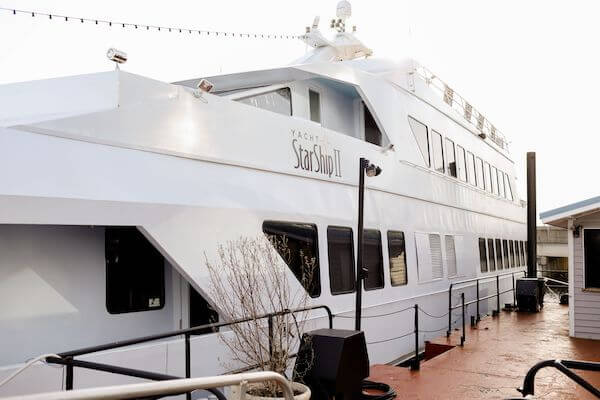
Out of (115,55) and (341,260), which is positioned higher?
(115,55)

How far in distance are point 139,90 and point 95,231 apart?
1481mm

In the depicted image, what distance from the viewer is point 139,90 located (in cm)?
548

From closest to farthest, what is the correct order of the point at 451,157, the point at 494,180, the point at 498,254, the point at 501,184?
the point at 451,157 → the point at 498,254 → the point at 494,180 → the point at 501,184

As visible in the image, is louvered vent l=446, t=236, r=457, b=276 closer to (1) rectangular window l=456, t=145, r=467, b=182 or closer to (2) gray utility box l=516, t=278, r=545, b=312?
(1) rectangular window l=456, t=145, r=467, b=182

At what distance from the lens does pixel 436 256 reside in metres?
11.2

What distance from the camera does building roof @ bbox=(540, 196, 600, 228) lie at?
9094 mm

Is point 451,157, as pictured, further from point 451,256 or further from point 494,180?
point 494,180

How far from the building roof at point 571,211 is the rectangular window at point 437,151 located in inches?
111

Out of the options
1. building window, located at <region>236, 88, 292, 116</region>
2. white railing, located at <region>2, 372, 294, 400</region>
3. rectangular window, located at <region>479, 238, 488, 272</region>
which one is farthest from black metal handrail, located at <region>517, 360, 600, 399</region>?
rectangular window, located at <region>479, 238, 488, 272</region>

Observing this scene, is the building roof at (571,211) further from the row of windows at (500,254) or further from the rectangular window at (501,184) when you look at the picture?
the rectangular window at (501,184)

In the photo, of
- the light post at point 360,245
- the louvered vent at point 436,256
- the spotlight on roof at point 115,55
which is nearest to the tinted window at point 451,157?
the louvered vent at point 436,256

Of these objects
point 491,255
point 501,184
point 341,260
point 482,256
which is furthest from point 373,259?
point 501,184

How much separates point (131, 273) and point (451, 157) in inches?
376

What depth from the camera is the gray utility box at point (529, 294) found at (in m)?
13.7
